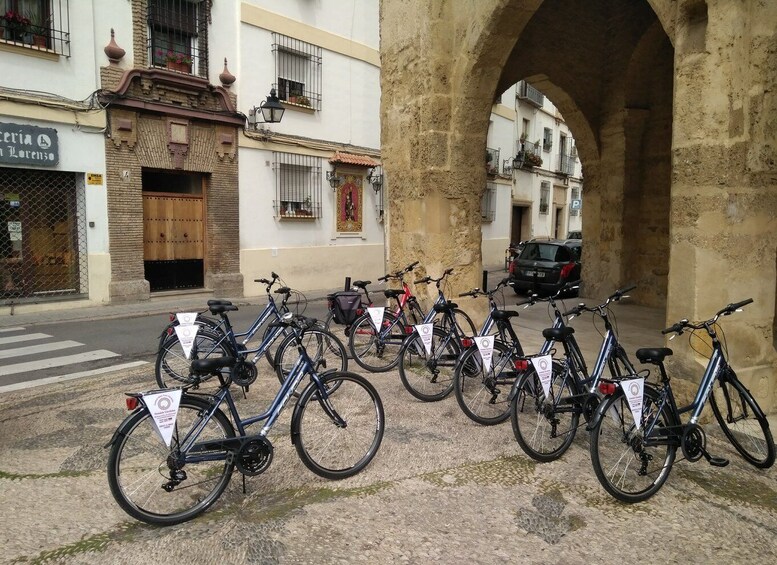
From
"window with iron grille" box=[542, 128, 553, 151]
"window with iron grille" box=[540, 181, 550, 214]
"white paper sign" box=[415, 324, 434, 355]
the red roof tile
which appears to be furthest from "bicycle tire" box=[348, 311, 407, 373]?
"window with iron grille" box=[542, 128, 553, 151]

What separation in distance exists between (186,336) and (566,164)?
2653 centimetres

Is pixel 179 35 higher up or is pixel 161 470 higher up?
pixel 179 35

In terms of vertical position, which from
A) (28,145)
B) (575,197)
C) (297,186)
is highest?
(575,197)

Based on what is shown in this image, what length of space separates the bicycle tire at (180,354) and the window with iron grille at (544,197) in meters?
23.5

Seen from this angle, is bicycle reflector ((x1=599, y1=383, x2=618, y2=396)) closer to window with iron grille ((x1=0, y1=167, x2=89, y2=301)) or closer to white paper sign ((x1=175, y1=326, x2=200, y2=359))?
white paper sign ((x1=175, y1=326, x2=200, y2=359))

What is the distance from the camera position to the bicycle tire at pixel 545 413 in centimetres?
372

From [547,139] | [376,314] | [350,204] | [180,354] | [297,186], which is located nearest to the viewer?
[180,354]

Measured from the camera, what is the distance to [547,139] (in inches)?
1045

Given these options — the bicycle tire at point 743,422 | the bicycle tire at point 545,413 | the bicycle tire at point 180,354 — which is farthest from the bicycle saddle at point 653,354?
the bicycle tire at point 180,354

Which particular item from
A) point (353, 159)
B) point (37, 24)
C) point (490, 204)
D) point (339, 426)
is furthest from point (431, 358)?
point (490, 204)

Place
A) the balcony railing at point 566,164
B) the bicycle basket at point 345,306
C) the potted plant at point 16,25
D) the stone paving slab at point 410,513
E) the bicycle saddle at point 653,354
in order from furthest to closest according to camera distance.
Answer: the balcony railing at point 566,164, the potted plant at point 16,25, the bicycle basket at point 345,306, the bicycle saddle at point 653,354, the stone paving slab at point 410,513

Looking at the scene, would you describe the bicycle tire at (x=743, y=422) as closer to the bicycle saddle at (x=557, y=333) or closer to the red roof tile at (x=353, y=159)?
the bicycle saddle at (x=557, y=333)

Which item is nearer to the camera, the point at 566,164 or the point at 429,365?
the point at 429,365

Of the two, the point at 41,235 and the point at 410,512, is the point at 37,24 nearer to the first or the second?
the point at 41,235
